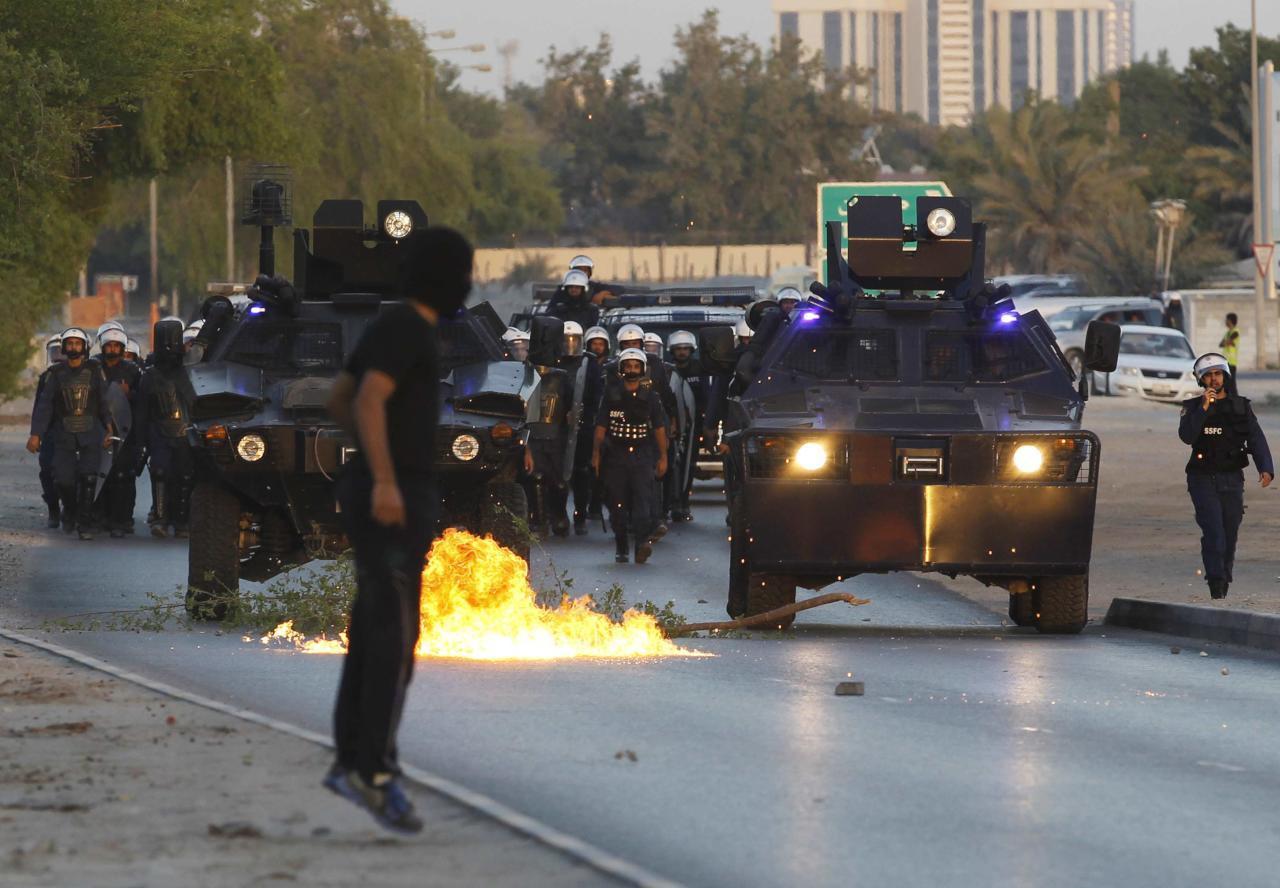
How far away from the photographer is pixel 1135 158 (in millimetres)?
101375

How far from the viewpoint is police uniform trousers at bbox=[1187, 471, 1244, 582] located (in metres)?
16.6

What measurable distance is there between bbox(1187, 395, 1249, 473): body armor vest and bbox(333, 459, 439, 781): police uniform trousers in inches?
407

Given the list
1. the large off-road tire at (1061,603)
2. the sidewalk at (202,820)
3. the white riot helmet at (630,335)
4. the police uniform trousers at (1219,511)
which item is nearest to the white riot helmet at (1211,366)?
the police uniform trousers at (1219,511)

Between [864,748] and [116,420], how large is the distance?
14291mm

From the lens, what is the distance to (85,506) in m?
22.0

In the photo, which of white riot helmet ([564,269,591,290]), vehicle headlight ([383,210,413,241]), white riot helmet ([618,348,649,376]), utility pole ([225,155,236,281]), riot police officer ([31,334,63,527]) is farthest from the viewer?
utility pole ([225,155,236,281])

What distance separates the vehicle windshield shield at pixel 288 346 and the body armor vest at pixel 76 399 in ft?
22.3

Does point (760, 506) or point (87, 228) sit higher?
point (87, 228)

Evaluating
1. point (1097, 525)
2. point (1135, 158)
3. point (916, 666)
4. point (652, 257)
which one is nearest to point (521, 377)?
point (916, 666)

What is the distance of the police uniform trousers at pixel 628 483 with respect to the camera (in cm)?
1961

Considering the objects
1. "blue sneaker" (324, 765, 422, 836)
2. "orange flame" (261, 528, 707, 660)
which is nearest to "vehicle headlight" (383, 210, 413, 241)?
"orange flame" (261, 528, 707, 660)

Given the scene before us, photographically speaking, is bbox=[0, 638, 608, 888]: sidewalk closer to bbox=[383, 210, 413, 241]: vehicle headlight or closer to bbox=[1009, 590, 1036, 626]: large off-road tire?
bbox=[1009, 590, 1036, 626]: large off-road tire

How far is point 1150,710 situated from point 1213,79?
85611 millimetres

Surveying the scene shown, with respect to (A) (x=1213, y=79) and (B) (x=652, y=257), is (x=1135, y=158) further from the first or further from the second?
(B) (x=652, y=257)
